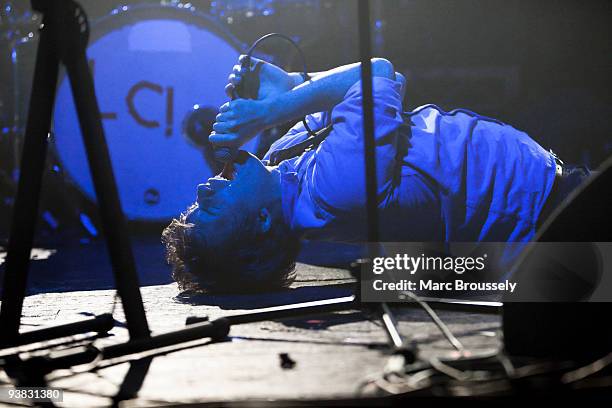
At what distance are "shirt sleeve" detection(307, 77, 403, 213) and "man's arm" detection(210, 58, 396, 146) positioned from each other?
6 cm

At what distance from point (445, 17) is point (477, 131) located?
1388 millimetres

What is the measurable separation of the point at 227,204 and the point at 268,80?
665mm

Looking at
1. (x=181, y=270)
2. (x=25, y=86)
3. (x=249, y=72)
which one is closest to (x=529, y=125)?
(x=249, y=72)

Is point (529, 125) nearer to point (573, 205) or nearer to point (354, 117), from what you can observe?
point (354, 117)

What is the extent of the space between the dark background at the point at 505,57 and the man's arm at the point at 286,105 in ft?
1.28

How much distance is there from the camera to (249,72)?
4672 millimetres

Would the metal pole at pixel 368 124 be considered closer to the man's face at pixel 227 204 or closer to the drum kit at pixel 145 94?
the man's face at pixel 227 204

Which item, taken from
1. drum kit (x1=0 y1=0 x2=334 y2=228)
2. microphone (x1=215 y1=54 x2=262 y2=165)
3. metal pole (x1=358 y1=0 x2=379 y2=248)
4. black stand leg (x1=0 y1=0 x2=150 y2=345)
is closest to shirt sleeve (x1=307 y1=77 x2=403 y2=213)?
microphone (x1=215 y1=54 x2=262 y2=165)

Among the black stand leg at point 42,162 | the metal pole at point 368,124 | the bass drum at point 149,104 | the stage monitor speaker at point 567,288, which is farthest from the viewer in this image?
the bass drum at point 149,104

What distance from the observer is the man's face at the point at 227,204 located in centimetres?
436

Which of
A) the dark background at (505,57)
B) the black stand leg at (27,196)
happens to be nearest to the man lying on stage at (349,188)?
the dark background at (505,57)

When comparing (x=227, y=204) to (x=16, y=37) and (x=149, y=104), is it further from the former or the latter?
(x=16, y=37)

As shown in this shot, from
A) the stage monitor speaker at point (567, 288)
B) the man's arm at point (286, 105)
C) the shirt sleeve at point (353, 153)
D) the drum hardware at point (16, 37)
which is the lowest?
the stage monitor speaker at point (567, 288)

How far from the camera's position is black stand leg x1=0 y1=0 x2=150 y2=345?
9.43ft
